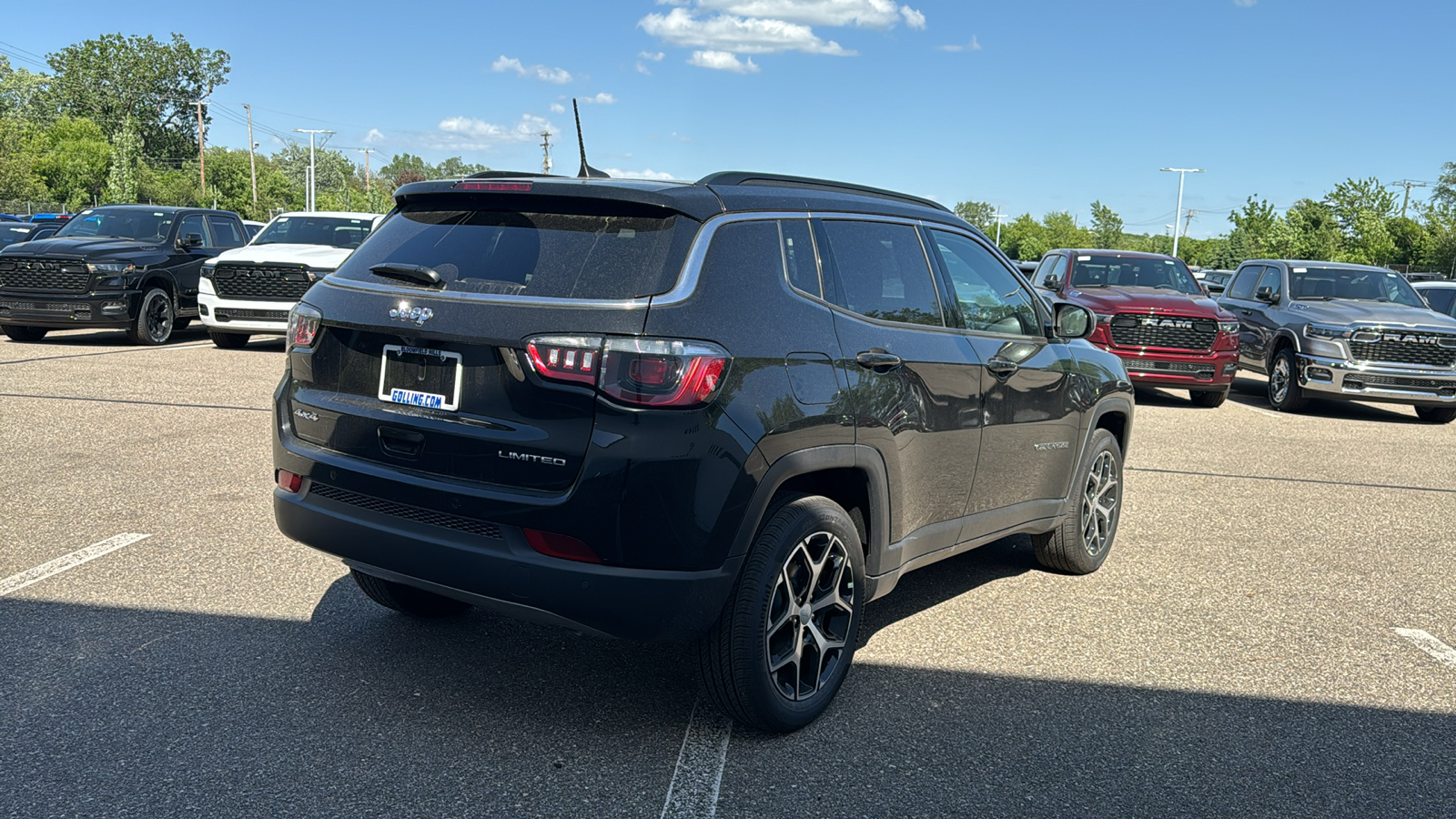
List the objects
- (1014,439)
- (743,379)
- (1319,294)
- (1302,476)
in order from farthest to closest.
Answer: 1. (1319,294)
2. (1302,476)
3. (1014,439)
4. (743,379)

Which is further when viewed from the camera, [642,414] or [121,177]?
[121,177]

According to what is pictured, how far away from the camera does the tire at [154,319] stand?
15352mm

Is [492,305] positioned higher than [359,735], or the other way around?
[492,305]

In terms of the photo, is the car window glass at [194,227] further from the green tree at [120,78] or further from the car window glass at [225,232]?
the green tree at [120,78]

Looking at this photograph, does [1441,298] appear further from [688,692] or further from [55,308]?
[55,308]

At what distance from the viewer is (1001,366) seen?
4.80 metres

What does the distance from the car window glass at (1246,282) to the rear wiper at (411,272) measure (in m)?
14.7

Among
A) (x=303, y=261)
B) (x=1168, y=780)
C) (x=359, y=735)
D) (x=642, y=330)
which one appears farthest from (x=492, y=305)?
(x=303, y=261)

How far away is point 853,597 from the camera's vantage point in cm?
402

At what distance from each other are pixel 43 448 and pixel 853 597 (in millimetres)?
6323

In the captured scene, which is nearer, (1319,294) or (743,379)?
(743,379)

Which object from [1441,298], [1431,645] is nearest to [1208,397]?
[1441,298]

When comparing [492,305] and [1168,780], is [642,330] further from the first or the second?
[1168,780]

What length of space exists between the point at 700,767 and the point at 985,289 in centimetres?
244
